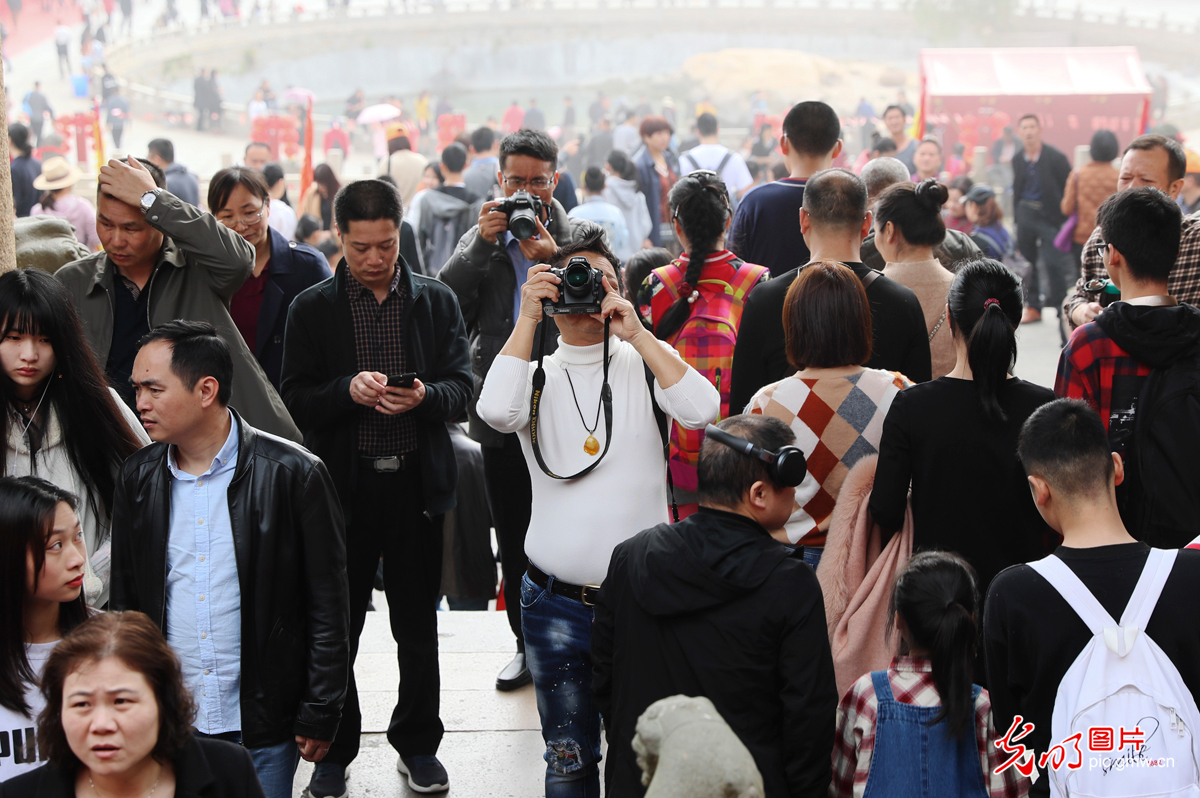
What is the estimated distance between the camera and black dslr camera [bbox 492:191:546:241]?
3.35m

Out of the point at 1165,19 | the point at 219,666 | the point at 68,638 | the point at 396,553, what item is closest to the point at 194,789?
the point at 68,638

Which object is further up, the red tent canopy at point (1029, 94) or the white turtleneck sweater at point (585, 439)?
the red tent canopy at point (1029, 94)

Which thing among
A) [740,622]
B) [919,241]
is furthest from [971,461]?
[919,241]

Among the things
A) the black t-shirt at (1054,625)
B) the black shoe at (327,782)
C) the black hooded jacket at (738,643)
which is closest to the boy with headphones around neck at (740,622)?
the black hooded jacket at (738,643)

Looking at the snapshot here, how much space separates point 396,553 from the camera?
3352mm

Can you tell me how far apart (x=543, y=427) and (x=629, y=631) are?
75 centimetres

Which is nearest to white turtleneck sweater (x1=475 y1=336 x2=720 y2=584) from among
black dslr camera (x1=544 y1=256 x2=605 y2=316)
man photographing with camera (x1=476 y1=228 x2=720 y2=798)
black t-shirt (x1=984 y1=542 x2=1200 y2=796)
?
man photographing with camera (x1=476 y1=228 x2=720 y2=798)

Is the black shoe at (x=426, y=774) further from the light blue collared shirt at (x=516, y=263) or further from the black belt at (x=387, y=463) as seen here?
the light blue collared shirt at (x=516, y=263)

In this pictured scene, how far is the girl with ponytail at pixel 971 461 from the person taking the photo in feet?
8.50

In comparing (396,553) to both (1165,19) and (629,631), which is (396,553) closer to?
(629,631)

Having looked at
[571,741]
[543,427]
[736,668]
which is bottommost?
[571,741]

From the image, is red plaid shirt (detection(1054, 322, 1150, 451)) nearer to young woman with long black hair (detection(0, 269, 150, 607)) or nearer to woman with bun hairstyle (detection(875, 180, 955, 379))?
woman with bun hairstyle (detection(875, 180, 955, 379))

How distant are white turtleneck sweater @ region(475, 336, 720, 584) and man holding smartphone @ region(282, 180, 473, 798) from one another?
538 mm

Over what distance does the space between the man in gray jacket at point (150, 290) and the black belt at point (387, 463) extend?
0.90 ft
